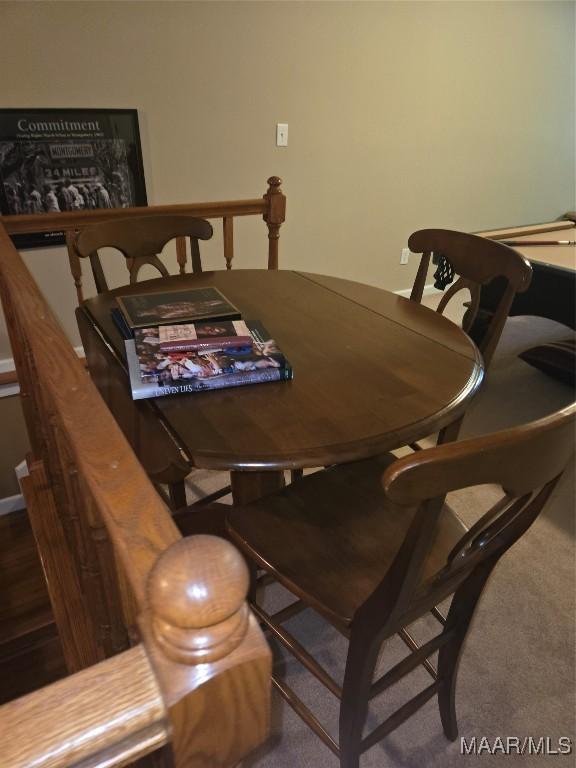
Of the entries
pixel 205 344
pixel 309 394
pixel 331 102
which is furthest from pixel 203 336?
pixel 331 102

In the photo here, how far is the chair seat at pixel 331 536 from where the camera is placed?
41.1 inches

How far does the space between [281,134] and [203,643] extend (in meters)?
3.25

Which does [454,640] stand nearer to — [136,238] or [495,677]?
[495,677]

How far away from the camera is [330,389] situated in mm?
1108

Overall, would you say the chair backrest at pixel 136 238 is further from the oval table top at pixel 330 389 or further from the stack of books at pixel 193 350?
the stack of books at pixel 193 350

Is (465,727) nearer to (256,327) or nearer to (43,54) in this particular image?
(256,327)

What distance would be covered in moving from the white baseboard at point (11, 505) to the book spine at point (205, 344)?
6.74ft

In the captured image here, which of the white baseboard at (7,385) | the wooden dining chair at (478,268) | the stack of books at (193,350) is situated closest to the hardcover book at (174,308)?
the stack of books at (193,350)

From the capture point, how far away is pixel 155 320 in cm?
126

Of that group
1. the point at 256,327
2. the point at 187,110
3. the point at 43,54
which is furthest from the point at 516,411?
the point at 43,54

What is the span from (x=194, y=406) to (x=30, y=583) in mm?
1682

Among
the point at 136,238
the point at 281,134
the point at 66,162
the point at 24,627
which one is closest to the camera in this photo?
the point at 136,238

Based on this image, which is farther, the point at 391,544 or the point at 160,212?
the point at 160,212

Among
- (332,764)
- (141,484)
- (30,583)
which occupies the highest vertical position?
(141,484)
